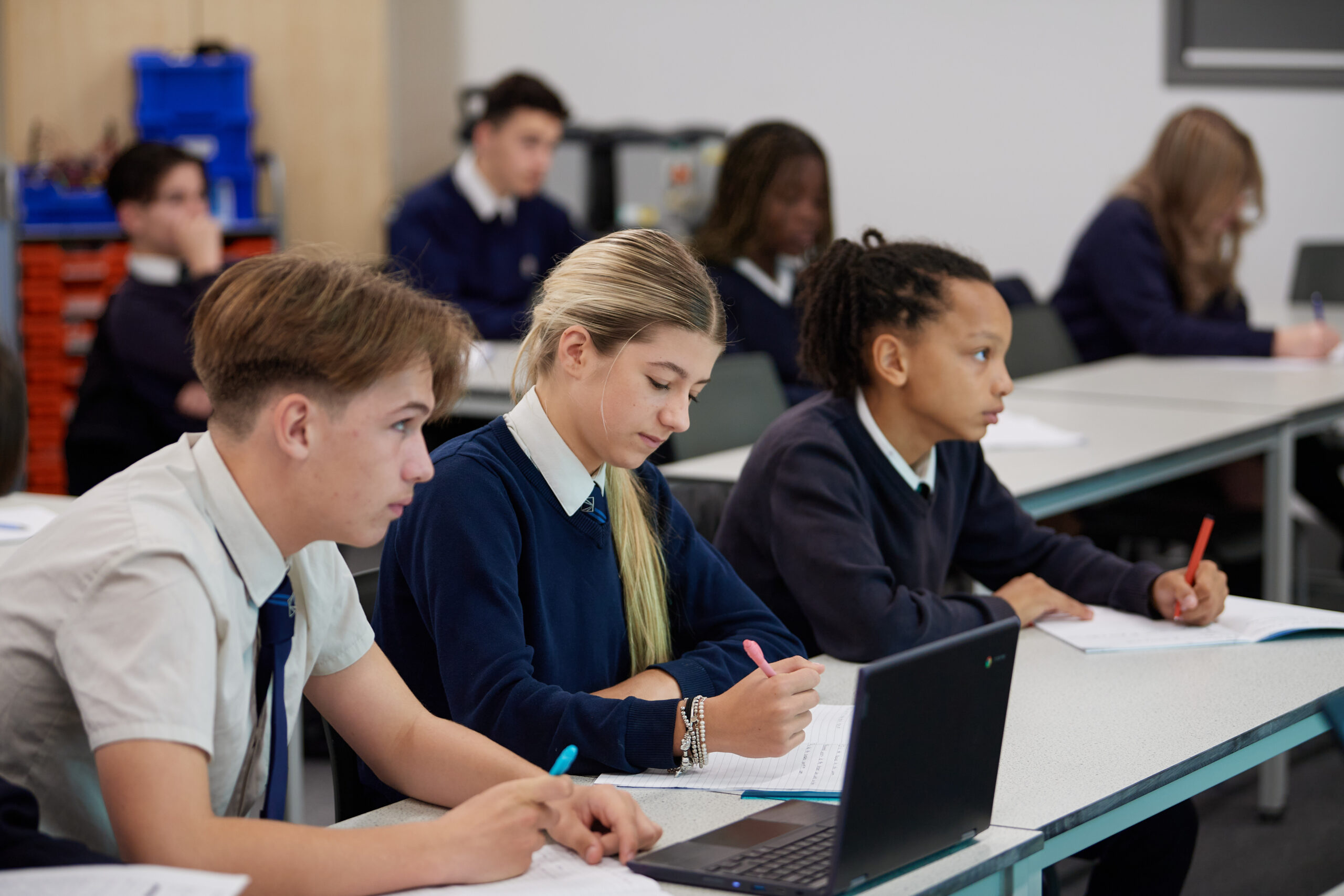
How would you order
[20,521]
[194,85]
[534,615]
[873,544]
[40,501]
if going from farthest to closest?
[194,85] → [40,501] → [20,521] → [873,544] → [534,615]

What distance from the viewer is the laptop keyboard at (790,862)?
3.29ft

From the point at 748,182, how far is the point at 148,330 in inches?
56.3

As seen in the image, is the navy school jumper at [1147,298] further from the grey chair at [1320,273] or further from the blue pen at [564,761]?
the blue pen at [564,761]

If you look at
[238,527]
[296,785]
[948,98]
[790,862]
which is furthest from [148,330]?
[948,98]

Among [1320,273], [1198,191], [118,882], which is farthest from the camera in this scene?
[1320,273]

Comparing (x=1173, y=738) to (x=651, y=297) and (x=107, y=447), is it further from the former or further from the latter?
(x=107, y=447)

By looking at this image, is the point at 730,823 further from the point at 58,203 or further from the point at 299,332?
the point at 58,203

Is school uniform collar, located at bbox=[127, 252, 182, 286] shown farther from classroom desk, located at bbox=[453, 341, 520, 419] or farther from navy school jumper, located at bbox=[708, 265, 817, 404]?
navy school jumper, located at bbox=[708, 265, 817, 404]

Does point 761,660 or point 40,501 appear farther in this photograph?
point 40,501

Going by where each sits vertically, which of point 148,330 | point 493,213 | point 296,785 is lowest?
point 296,785

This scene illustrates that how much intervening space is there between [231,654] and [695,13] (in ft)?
17.0

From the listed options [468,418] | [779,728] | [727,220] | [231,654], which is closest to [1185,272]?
[727,220]

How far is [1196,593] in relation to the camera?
1720mm

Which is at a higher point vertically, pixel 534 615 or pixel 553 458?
pixel 553 458
